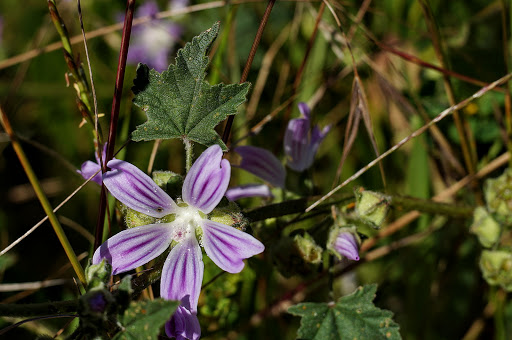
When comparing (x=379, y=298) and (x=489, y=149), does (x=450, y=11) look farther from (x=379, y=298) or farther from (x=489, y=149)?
(x=379, y=298)

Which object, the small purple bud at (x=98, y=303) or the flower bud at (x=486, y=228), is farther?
the flower bud at (x=486, y=228)

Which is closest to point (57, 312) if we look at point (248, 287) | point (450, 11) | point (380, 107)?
point (248, 287)

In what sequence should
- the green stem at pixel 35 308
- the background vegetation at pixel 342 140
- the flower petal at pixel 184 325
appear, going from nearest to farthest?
1. the green stem at pixel 35 308
2. the flower petal at pixel 184 325
3. the background vegetation at pixel 342 140

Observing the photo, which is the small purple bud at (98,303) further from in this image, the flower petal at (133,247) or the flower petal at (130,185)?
the flower petal at (130,185)

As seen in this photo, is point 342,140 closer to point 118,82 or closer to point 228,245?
point 118,82

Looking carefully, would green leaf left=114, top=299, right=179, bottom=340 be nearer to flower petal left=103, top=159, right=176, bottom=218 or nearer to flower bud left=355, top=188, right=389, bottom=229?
flower petal left=103, top=159, right=176, bottom=218

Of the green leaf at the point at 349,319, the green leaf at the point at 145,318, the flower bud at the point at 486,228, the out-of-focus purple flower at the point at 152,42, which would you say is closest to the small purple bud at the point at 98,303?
the green leaf at the point at 145,318

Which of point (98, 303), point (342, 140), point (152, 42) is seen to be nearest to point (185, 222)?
point (98, 303)
